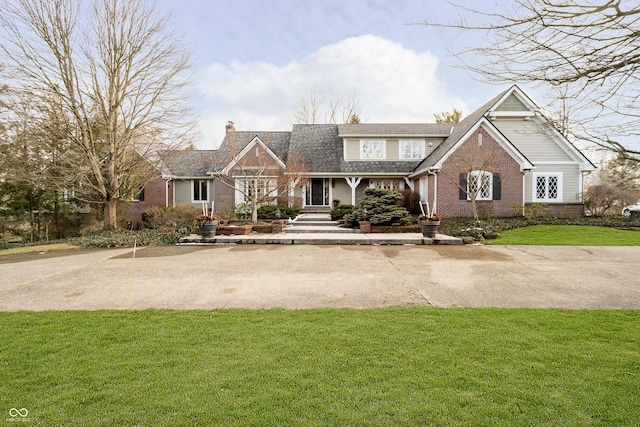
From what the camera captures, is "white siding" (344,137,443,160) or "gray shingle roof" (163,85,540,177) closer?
"gray shingle roof" (163,85,540,177)

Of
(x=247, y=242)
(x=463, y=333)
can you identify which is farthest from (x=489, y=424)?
(x=247, y=242)

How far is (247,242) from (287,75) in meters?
12.9

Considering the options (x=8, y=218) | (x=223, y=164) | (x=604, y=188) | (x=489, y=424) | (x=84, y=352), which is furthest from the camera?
(x=223, y=164)

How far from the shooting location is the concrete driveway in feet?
16.6

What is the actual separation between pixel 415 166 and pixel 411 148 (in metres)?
1.59

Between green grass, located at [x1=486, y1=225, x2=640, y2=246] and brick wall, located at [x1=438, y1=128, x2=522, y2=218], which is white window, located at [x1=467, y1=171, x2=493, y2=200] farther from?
green grass, located at [x1=486, y1=225, x2=640, y2=246]

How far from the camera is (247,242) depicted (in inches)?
488

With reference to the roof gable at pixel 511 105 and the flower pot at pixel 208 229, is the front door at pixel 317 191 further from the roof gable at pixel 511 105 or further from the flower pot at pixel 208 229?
the roof gable at pixel 511 105

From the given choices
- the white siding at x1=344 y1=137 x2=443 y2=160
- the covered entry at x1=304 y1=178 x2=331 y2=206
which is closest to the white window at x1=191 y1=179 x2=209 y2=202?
the covered entry at x1=304 y1=178 x2=331 y2=206

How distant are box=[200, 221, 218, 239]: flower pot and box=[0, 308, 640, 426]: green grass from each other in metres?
8.35

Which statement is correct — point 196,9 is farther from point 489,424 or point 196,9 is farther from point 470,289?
point 489,424

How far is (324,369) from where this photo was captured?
2871 mm

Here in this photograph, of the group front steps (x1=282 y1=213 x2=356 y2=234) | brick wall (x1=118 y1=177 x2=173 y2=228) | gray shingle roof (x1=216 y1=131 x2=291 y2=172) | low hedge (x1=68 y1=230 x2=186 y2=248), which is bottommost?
low hedge (x1=68 y1=230 x2=186 y2=248)

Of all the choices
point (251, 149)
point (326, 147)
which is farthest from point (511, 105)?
point (251, 149)
